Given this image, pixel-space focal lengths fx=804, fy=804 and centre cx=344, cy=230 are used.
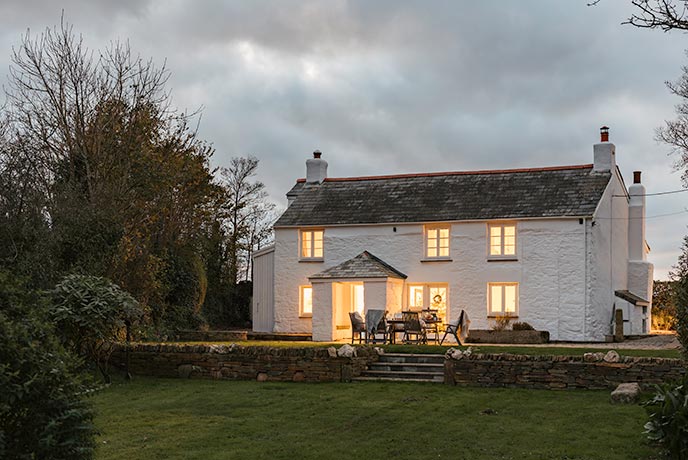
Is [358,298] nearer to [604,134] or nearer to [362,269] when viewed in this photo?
[362,269]

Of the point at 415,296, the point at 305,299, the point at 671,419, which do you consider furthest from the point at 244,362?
the point at 305,299

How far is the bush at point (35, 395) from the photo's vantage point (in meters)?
6.18

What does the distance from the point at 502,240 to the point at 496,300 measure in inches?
82.4

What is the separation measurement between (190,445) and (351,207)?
19.9 metres

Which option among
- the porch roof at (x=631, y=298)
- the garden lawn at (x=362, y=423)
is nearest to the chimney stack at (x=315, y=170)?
the porch roof at (x=631, y=298)

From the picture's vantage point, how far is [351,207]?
1192 inches

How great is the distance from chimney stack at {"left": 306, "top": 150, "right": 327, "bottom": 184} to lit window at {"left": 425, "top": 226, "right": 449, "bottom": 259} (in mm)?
5733

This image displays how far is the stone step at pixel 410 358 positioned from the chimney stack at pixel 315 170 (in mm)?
14857

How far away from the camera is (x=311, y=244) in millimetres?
30422

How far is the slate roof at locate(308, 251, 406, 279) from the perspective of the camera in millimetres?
27266

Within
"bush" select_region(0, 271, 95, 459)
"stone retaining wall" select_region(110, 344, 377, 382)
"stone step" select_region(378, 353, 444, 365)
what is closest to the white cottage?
"stone step" select_region(378, 353, 444, 365)

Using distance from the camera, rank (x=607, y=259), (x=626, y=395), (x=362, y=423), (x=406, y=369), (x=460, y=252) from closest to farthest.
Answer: (x=362, y=423) → (x=626, y=395) → (x=406, y=369) → (x=460, y=252) → (x=607, y=259)

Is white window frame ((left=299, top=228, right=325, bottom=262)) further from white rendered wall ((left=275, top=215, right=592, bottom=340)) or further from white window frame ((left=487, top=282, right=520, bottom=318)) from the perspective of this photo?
white window frame ((left=487, top=282, right=520, bottom=318))

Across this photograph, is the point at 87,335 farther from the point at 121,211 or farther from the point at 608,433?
the point at 608,433
